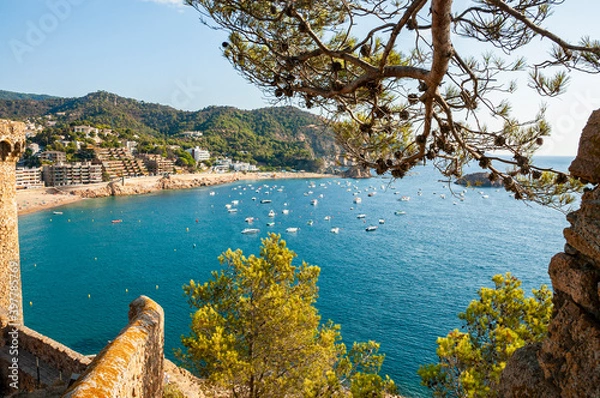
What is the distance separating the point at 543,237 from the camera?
104ft

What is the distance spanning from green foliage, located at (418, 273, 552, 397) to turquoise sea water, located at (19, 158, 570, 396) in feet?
10.4

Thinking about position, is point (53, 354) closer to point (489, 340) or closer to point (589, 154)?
point (489, 340)

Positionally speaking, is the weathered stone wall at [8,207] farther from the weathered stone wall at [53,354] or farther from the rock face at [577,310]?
→ the rock face at [577,310]

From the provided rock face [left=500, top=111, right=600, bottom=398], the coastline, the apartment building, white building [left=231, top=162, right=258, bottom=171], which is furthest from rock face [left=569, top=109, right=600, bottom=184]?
white building [left=231, top=162, right=258, bottom=171]

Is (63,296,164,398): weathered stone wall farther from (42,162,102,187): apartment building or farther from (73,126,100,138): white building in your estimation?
(73,126,100,138): white building

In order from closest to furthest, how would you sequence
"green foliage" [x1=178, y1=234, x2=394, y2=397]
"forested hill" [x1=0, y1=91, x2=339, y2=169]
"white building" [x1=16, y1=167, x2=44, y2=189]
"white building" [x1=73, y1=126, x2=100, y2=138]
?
"green foliage" [x1=178, y1=234, x2=394, y2=397], "white building" [x1=16, y1=167, x2=44, y2=189], "white building" [x1=73, y1=126, x2=100, y2=138], "forested hill" [x1=0, y1=91, x2=339, y2=169]

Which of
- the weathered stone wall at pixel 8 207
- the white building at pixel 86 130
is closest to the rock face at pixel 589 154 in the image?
the weathered stone wall at pixel 8 207

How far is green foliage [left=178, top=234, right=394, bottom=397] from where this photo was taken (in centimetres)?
588

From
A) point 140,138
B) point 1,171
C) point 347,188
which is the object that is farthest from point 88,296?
point 140,138

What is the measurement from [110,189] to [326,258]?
43715 mm

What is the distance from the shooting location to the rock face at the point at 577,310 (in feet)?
7.52

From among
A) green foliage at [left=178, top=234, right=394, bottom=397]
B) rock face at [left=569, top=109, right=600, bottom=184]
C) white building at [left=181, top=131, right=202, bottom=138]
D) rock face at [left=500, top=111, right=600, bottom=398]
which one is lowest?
green foliage at [left=178, top=234, right=394, bottom=397]

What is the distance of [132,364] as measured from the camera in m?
2.90

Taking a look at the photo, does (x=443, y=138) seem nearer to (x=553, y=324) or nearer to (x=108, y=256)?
(x=553, y=324)
